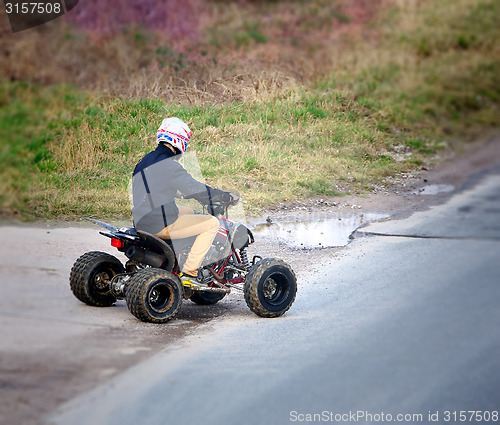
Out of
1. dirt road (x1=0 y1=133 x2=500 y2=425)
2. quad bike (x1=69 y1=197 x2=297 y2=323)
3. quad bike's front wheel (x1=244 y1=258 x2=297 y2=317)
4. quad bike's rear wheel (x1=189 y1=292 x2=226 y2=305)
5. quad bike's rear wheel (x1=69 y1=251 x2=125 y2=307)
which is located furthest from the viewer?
quad bike's rear wheel (x1=189 y1=292 x2=226 y2=305)

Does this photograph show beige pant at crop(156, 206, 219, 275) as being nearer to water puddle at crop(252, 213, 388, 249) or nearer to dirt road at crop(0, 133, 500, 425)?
dirt road at crop(0, 133, 500, 425)

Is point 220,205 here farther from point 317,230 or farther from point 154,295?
point 317,230

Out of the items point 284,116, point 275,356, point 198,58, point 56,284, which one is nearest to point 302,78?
point 284,116

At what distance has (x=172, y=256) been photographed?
568 cm

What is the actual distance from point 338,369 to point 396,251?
3.61 m

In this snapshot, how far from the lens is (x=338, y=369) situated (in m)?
4.57

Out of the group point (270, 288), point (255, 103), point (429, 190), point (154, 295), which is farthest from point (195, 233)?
point (255, 103)

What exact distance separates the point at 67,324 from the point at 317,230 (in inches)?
199

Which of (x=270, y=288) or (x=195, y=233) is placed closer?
(x=195, y=233)

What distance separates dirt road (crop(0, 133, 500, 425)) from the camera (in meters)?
3.96

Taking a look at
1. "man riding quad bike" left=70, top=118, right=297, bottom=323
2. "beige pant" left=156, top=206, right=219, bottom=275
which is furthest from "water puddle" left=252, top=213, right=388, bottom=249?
"beige pant" left=156, top=206, right=219, bottom=275

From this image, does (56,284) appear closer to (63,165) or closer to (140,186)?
(140,186)

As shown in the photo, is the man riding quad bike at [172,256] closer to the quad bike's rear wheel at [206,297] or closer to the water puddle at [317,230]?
the quad bike's rear wheel at [206,297]

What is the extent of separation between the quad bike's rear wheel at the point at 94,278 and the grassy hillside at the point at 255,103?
1456 millimetres
